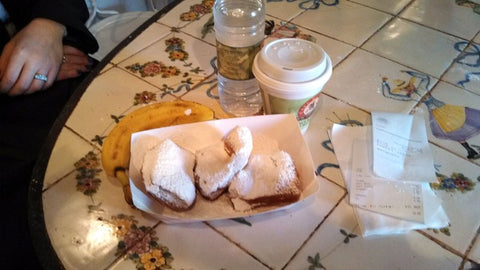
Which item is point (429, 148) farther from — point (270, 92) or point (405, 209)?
point (270, 92)

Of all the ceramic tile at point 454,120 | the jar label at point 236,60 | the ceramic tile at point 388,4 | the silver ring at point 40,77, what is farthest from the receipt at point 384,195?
the silver ring at point 40,77

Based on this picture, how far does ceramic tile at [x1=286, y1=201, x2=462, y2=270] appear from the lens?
51 centimetres

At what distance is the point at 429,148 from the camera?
0.67 m

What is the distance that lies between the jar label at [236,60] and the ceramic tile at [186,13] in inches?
14.0

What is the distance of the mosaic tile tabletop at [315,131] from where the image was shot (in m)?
0.52

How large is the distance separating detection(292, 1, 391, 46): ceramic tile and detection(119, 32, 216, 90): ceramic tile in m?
0.28

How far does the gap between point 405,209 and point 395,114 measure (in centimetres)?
23

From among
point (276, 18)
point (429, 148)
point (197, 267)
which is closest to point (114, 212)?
point (197, 267)

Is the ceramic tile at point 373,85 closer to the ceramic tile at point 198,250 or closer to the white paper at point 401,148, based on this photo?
the white paper at point 401,148

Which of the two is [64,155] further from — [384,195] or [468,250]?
[468,250]

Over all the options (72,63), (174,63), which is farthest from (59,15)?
(174,63)

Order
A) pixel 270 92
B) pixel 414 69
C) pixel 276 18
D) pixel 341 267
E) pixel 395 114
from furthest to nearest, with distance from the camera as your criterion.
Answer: pixel 276 18
pixel 414 69
pixel 395 114
pixel 270 92
pixel 341 267

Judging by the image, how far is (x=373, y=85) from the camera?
80 centimetres

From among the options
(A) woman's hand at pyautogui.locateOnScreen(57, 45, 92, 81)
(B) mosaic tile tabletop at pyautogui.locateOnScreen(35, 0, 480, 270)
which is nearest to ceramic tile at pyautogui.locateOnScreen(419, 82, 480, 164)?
(B) mosaic tile tabletop at pyautogui.locateOnScreen(35, 0, 480, 270)
